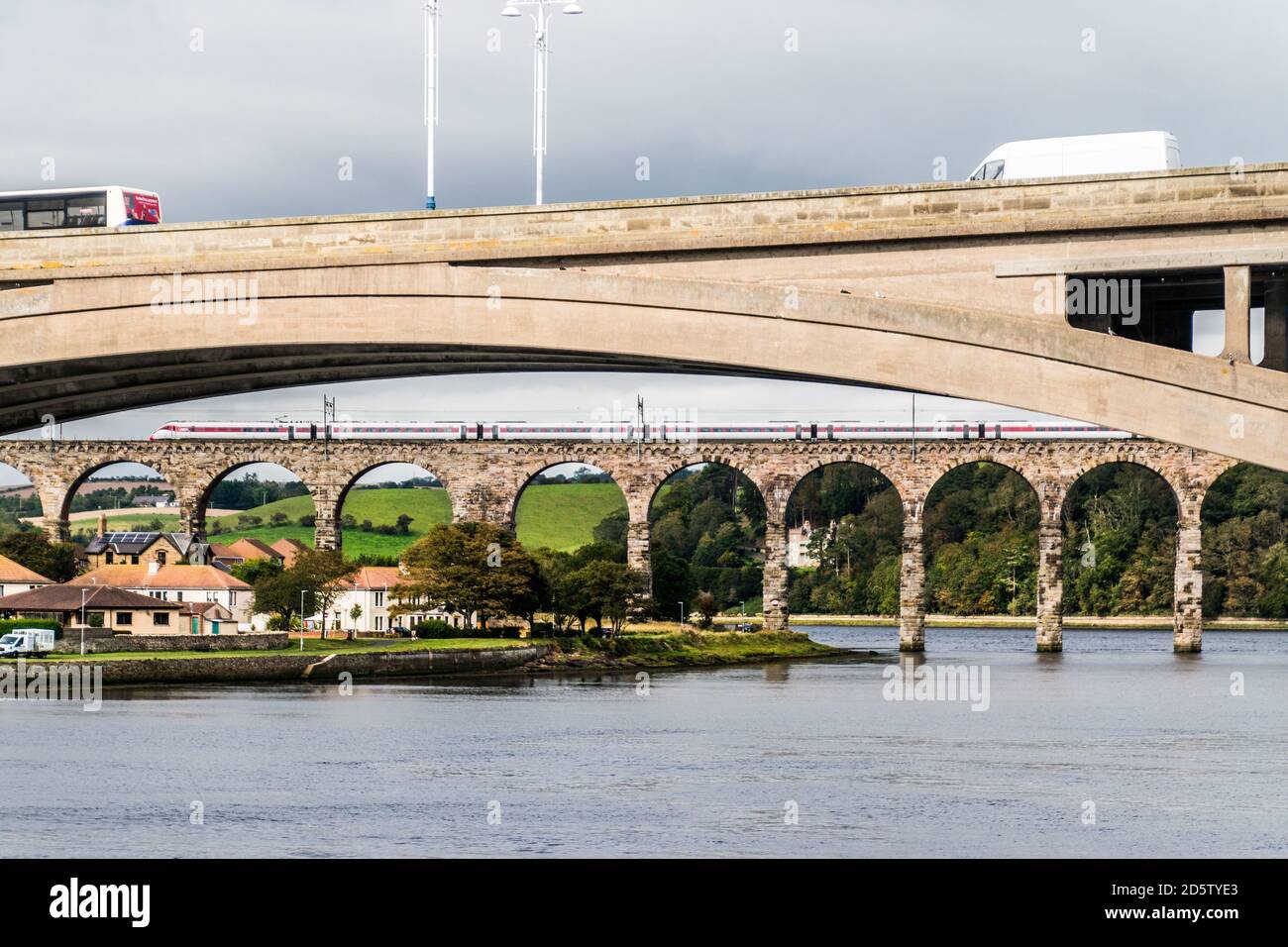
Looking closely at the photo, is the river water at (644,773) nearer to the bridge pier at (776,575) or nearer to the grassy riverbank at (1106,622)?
the bridge pier at (776,575)

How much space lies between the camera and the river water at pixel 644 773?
27250 millimetres

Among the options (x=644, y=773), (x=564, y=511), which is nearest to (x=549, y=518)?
(x=564, y=511)

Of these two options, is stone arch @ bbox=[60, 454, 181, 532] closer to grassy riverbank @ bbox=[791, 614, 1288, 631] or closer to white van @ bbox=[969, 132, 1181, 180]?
grassy riverbank @ bbox=[791, 614, 1288, 631]

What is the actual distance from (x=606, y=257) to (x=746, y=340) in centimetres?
240

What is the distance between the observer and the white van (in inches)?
848

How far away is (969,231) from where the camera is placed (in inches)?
811

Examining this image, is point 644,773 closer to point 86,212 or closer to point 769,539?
point 86,212

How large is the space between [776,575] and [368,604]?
66.6ft

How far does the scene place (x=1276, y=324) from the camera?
67.9 ft

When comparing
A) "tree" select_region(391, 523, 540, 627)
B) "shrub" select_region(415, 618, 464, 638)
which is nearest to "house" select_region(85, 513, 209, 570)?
"shrub" select_region(415, 618, 464, 638)

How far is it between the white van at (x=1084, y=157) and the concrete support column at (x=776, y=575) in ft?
215

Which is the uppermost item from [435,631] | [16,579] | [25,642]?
[16,579]

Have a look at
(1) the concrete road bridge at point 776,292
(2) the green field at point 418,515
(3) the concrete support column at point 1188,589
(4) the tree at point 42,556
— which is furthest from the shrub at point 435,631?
(2) the green field at point 418,515

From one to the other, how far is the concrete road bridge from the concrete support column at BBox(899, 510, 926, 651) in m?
63.4
